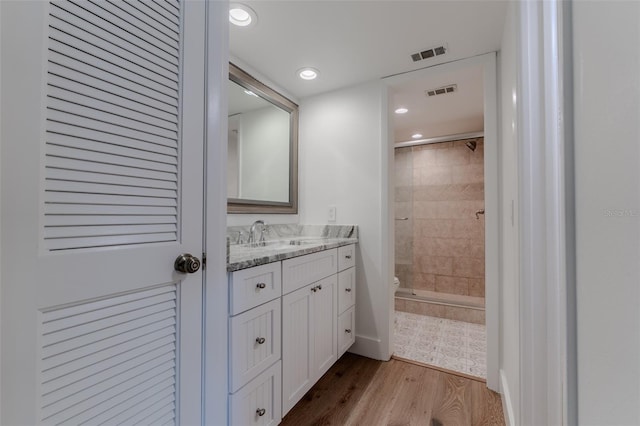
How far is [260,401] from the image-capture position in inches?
47.3

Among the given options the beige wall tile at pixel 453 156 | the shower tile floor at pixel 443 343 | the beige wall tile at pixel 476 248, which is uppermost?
the beige wall tile at pixel 453 156

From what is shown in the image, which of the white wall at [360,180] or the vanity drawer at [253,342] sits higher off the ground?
the white wall at [360,180]

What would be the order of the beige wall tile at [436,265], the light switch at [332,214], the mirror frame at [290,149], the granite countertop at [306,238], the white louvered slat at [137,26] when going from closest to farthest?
the white louvered slat at [137,26]
the granite countertop at [306,238]
the mirror frame at [290,149]
the light switch at [332,214]
the beige wall tile at [436,265]

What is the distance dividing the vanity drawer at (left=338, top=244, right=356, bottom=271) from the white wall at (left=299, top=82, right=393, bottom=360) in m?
0.08

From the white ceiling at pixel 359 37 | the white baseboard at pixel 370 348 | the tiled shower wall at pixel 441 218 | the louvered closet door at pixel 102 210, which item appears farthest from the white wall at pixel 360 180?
the tiled shower wall at pixel 441 218

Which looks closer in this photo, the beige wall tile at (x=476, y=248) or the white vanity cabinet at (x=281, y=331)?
the white vanity cabinet at (x=281, y=331)

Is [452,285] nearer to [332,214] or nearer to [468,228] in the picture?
[468,228]

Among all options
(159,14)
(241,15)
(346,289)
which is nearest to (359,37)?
(241,15)

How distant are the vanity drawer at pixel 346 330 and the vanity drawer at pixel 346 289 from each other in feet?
0.17

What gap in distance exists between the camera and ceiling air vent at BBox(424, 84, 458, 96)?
2148 mm

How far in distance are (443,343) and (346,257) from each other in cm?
121

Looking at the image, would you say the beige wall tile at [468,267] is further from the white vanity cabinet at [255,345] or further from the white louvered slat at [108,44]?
the white louvered slat at [108,44]

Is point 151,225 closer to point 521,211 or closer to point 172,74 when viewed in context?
point 172,74

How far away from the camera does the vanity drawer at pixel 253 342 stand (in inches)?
42.2
